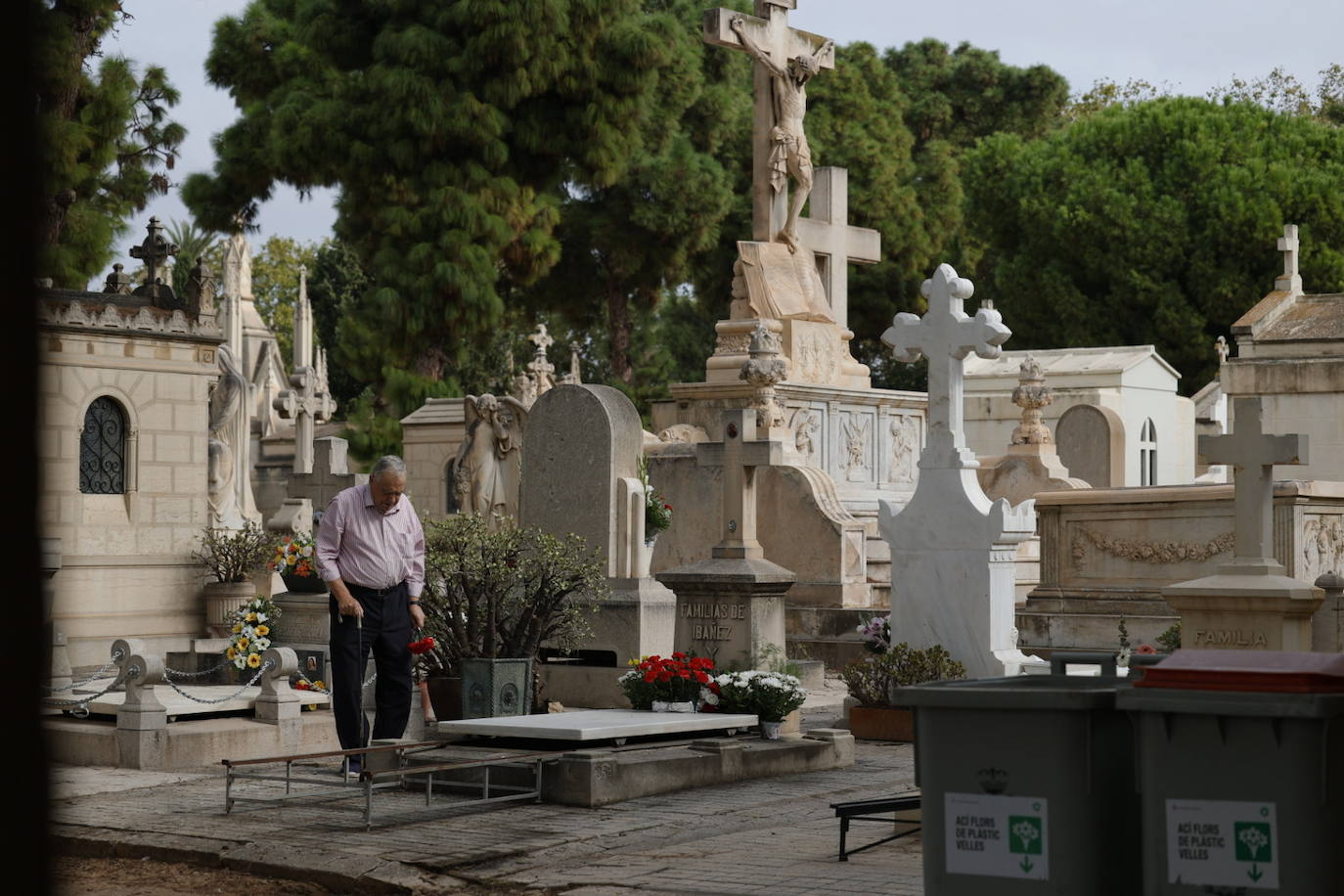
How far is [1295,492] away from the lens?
1627 cm

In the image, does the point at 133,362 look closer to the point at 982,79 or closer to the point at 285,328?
the point at 982,79

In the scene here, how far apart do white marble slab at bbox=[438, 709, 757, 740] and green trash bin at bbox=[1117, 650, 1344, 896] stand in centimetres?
482

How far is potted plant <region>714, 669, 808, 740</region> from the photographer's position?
1061 cm

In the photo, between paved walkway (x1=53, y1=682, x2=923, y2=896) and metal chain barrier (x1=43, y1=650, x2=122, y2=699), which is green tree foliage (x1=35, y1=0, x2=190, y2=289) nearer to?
metal chain barrier (x1=43, y1=650, x2=122, y2=699)

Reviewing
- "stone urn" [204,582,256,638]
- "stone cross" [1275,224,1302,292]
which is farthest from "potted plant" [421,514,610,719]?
"stone cross" [1275,224,1302,292]

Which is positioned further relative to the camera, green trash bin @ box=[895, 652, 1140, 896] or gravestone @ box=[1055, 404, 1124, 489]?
gravestone @ box=[1055, 404, 1124, 489]

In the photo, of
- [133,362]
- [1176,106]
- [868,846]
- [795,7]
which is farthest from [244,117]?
[868,846]

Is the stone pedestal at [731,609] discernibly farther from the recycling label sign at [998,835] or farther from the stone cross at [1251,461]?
the recycling label sign at [998,835]

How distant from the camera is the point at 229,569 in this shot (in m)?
15.9

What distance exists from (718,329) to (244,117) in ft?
52.1

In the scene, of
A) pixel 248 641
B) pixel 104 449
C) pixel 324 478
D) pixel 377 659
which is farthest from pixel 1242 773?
pixel 324 478

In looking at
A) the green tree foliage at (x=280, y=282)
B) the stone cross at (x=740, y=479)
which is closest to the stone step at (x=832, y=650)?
the stone cross at (x=740, y=479)

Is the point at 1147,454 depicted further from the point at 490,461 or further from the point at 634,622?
the point at 634,622

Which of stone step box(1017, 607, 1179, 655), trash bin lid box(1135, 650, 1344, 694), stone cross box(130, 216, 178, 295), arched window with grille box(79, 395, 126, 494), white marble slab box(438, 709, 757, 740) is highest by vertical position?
stone cross box(130, 216, 178, 295)
